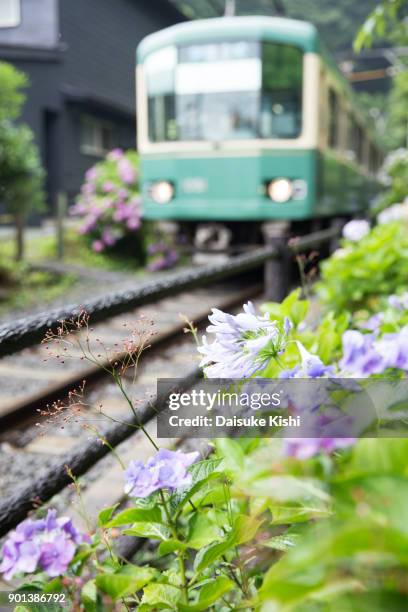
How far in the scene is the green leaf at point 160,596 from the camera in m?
1.00

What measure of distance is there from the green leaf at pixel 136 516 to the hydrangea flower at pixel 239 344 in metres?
0.20

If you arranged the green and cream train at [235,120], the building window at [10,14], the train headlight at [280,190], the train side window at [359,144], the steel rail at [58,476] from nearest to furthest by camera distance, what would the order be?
the steel rail at [58,476]
the green and cream train at [235,120]
the train headlight at [280,190]
the train side window at [359,144]
the building window at [10,14]

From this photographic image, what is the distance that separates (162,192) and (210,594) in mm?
7896

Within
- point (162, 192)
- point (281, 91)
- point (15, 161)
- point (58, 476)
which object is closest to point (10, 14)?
point (15, 161)

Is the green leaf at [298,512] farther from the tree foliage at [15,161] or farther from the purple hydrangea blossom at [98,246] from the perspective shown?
the purple hydrangea blossom at [98,246]

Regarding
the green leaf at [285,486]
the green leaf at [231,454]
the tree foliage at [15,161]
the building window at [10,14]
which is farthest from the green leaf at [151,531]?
the building window at [10,14]

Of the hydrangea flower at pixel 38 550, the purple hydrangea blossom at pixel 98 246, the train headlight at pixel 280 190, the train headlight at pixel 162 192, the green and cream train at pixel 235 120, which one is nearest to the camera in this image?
the hydrangea flower at pixel 38 550

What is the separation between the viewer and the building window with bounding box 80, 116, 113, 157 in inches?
781

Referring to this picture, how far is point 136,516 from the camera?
964mm

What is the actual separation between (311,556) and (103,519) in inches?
24.4

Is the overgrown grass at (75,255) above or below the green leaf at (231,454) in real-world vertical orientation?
below

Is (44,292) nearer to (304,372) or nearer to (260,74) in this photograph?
(260,74)

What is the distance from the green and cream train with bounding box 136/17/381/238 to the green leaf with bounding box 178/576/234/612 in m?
7.19

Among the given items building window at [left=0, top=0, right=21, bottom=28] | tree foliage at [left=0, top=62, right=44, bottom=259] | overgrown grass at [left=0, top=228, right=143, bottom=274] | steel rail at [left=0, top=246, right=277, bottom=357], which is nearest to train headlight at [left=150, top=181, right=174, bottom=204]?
overgrown grass at [left=0, top=228, right=143, bottom=274]
